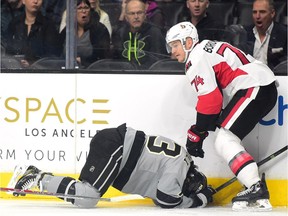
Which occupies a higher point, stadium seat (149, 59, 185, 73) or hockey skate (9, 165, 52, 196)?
stadium seat (149, 59, 185, 73)

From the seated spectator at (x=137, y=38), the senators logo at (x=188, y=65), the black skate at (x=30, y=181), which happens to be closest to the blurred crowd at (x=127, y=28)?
the seated spectator at (x=137, y=38)

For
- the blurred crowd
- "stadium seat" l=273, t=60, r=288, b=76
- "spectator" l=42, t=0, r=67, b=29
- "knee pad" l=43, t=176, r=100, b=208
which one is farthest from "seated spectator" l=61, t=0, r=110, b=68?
→ "stadium seat" l=273, t=60, r=288, b=76

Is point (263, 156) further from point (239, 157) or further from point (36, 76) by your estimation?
point (36, 76)

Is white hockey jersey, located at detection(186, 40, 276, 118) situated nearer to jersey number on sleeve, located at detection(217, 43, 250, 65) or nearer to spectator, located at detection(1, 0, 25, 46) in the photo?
jersey number on sleeve, located at detection(217, 43, 250, 65)

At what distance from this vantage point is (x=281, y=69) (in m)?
7.21

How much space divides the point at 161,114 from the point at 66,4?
39.0 inches

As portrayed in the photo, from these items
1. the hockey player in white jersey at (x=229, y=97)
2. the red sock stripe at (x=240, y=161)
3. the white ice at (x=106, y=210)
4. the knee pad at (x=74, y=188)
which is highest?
the hockey player in white jersey at (x=229, y=97)

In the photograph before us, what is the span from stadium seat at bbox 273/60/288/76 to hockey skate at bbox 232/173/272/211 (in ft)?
2.59

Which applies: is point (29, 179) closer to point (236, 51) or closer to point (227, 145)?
point (227, 145)

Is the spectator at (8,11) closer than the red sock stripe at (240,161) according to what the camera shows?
No

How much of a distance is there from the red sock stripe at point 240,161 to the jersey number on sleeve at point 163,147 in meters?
0.36

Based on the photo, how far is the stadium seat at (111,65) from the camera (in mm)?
7343

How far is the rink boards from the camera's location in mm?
7148

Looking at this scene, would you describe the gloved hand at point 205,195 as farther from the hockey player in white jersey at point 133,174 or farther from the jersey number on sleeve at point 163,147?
the jersey number on sleeve at point 163,147
